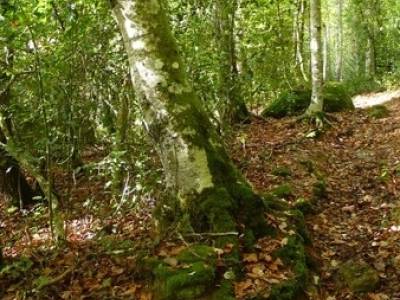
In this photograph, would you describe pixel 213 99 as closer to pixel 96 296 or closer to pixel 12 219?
pixel 12 219

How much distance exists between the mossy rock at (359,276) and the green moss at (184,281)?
1.52m

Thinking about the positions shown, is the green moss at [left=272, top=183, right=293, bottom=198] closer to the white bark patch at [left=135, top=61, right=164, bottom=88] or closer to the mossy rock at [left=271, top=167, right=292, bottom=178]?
the mossy rock at [left=271, top=167, right=292, bottom=178]

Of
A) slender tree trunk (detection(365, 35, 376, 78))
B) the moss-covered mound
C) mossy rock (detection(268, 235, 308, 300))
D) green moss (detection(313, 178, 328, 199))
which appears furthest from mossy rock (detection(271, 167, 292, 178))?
slender tree trunk (detection(365, 35, 376, 78))

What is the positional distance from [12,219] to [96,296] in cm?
507

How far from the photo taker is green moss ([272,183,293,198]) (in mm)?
6984

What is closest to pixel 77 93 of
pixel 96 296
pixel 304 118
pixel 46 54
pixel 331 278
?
pixel 46 54

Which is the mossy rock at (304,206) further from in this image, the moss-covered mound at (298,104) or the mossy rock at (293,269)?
the moss-covered mound at (298,104)

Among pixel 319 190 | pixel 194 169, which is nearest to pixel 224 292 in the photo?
pixel 194 169

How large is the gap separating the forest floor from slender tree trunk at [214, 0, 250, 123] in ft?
2.90

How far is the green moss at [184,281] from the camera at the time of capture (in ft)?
13.7

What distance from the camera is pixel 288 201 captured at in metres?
6.90

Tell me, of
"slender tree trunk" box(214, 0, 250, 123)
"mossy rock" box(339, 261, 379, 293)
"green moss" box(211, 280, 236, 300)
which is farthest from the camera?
"slender tree trunk" box(214, 0, 250, 123)

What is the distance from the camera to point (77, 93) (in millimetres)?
7309

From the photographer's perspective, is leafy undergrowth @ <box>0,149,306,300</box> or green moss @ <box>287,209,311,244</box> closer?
leafy undergrowth @ <box>0,149,306,300</box>
